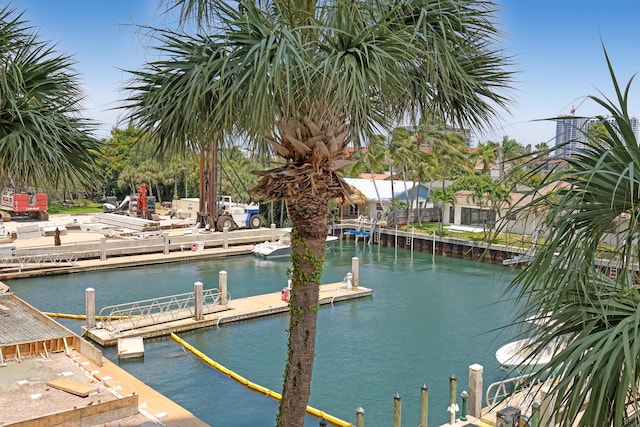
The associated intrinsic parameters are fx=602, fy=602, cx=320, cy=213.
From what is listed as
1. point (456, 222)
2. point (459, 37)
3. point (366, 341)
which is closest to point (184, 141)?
point (459, 37)

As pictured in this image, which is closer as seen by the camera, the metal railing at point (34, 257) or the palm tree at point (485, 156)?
the metal railing at point (34, 257)

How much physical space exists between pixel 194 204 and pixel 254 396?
35.5 meters

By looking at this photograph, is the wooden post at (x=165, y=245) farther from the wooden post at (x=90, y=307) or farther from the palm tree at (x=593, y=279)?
the palm tree at (x=593, y=279)

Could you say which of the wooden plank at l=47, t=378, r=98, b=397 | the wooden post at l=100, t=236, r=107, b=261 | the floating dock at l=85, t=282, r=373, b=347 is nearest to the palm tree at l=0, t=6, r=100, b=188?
the wooden plank at l=47, t=378, r=98, b=397

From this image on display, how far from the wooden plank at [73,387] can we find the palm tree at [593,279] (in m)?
9.22

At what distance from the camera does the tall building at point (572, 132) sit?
11.3 ft

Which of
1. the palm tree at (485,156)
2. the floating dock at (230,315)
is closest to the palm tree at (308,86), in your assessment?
the floating dock at (230,315)

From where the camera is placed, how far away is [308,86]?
5.35m

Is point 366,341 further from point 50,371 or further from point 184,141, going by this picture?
point 184,141

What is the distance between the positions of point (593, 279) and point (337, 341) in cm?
1627

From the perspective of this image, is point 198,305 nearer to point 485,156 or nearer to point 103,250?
point 103,250

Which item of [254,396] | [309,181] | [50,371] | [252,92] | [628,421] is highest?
[252,92]

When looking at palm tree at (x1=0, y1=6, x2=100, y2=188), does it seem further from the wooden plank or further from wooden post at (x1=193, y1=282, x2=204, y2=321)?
wooden post at (x1=193, y1=282, x2=204, y2=321)

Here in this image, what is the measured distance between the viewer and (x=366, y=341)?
19.2 metres
